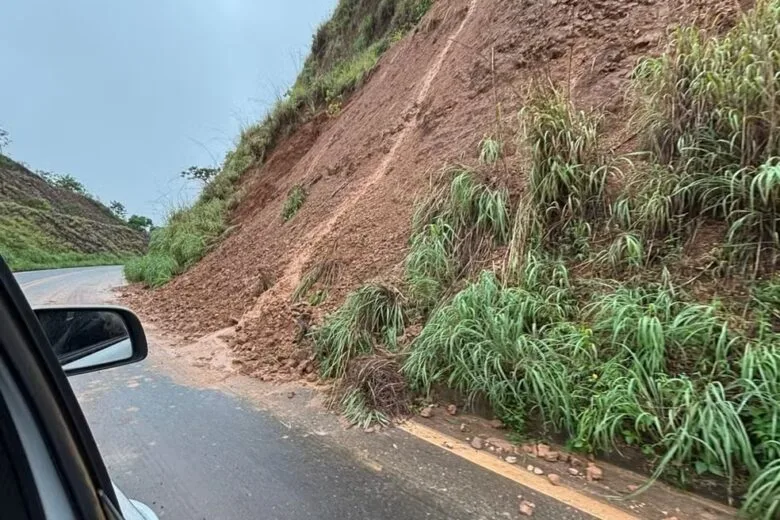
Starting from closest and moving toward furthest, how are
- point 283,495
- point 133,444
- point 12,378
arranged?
point 12,378 < point 283,495 < point 133,444

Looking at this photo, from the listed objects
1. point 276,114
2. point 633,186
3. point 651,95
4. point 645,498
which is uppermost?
point 276,114

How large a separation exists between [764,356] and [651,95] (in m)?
2.73

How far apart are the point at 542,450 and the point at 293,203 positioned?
7.37 meters

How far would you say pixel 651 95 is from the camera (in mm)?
4195

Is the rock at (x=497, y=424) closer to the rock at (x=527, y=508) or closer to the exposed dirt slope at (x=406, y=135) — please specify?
the rock at (x=527, y=508)

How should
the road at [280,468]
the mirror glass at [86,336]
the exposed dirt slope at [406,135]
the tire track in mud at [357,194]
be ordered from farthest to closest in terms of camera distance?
1. the tire track in mud at [357,194]
2. the exposed dirt slope at [406,135]
3. the road at [280,468]
4. the mirror glass at [86,336]

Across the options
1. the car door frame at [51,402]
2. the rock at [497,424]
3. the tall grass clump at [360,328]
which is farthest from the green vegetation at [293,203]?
the car door frame at [51,402]

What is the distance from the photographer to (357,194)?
741 centimetres

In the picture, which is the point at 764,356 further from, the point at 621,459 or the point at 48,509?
the point at 48,509

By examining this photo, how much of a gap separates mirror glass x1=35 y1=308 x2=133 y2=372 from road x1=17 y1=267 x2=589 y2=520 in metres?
1.27

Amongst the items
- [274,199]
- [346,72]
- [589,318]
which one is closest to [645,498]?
[589,318]

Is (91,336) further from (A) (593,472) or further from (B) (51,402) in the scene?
(A) (593,472)

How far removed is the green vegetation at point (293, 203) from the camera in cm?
907

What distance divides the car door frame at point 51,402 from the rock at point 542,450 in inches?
95.4
